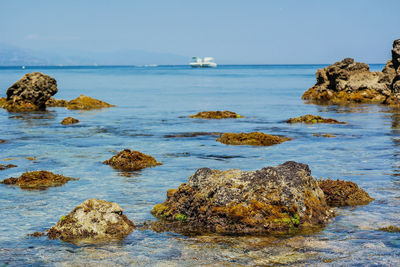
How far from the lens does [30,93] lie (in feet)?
178

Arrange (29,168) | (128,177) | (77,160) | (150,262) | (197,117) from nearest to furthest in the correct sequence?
1. (150,262)
2. (128,177)
3. (29,168)
4. (77,160)
5. (197,117)

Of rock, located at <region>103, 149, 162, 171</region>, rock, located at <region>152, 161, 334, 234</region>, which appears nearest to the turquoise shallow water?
rock, located at <region>103, 149, 162, 171</region>

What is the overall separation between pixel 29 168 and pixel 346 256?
15.3 meters

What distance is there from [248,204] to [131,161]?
406 inches

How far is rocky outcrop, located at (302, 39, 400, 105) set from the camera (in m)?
63.0

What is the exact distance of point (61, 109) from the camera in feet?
182

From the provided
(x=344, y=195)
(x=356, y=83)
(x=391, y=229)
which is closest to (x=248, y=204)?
(x=391, y=229)

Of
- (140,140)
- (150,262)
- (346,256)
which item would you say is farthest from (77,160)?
(346,256)

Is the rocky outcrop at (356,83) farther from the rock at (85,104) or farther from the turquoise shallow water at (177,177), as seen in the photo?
the rock at (85,104)

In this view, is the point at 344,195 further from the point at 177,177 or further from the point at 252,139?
the point at 252,139

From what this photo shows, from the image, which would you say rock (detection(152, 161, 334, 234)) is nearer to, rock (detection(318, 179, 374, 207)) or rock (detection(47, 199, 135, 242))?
rock (detection(47, 199, 135, 242))

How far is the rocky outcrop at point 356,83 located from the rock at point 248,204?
48865mm

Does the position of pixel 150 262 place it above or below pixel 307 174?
below

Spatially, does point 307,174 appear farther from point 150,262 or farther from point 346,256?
point 150,262
